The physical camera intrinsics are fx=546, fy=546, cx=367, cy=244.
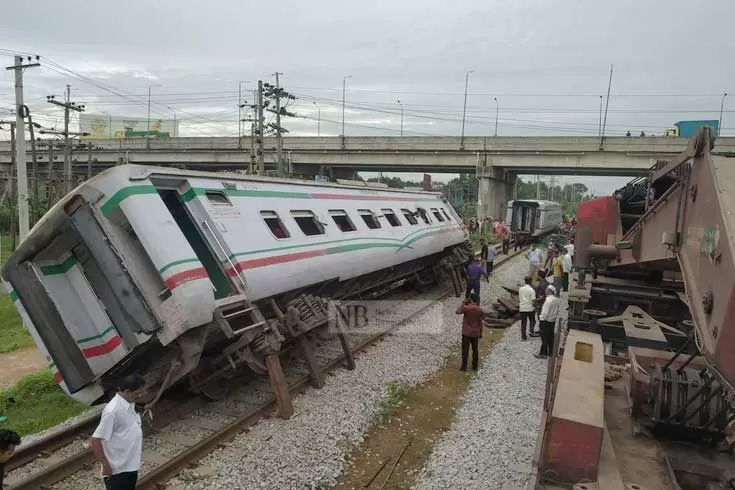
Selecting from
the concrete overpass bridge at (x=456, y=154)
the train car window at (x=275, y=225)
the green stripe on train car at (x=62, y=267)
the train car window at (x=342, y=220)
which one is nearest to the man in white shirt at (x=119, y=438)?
the green stripe on train car at (x=62, y=267)

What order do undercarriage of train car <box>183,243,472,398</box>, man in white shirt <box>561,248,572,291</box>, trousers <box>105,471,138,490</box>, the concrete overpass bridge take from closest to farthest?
trousers <box>105,471,138,490</box> → undercarriage of train car <box>183,243,472,398</box> → man in white shirt <box>561,248,572,291</box> → the concrete overpass bridge

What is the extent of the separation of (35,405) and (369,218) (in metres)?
7.40

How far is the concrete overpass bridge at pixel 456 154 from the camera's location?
40.0m

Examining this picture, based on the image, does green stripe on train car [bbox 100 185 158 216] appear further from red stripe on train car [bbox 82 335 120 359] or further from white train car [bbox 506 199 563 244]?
white train car [bbox 506 199 563 244]

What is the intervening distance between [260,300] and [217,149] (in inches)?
1854

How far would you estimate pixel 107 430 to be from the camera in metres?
4.60

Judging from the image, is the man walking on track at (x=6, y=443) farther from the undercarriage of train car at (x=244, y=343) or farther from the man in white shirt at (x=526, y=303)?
the man in white shirt at (x=526, y=303)

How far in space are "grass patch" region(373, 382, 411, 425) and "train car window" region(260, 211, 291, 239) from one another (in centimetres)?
307

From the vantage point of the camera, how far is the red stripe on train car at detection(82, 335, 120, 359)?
262 inches

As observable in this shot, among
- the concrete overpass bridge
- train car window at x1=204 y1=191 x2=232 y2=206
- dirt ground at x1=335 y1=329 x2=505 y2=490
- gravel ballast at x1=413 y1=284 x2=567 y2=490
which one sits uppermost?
the concrete overpass bridge

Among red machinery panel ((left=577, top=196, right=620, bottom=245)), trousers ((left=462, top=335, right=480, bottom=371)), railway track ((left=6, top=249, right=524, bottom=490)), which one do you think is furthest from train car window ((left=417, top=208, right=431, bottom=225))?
railway track ((left=6, top=249, right=524, bottom=490))

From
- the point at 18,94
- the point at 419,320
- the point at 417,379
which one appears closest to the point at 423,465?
the point at 417,379

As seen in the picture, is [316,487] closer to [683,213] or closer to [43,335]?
[43,335]

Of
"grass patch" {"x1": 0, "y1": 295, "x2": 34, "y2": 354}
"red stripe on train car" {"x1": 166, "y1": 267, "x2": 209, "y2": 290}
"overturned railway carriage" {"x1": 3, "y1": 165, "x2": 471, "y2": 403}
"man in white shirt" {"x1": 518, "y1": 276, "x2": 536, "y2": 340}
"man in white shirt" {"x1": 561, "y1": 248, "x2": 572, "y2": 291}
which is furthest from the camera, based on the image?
"man in white shirt" {"x1": 561, "y1": 248, "x2": 572, "y2": 291}
